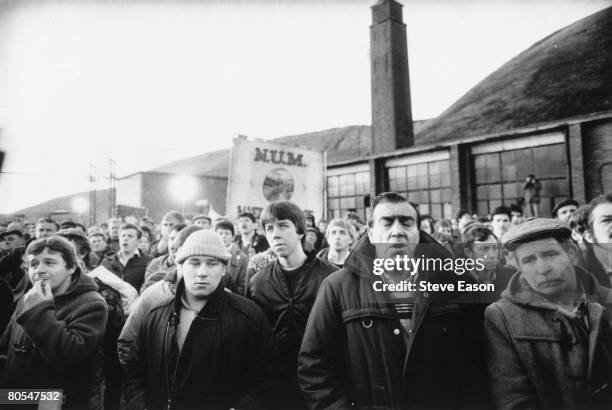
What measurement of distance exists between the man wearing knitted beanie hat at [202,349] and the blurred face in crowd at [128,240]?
7.42ft

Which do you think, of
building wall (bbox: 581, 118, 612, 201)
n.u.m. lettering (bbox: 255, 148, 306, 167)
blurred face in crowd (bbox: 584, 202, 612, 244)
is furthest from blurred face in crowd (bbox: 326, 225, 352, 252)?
building wall (bbox: 581, 118, 612, 201)

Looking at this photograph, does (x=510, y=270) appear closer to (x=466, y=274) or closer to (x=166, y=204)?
(x=466, y=274)

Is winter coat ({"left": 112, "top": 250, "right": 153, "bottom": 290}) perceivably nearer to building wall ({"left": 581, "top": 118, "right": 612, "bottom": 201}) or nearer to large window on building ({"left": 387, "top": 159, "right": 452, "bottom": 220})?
building wall ({"left": 581, "top": 118, "right": 612, "bottom": 201})

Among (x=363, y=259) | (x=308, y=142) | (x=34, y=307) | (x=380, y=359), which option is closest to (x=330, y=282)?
(x=363, y=259)

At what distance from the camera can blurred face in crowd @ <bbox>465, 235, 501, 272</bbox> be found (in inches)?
69.3

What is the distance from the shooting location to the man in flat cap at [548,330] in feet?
4.79

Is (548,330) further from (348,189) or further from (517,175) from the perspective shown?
(348,189)

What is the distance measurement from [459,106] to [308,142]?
1438 centimetres

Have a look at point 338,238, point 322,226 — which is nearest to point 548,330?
point 338,238

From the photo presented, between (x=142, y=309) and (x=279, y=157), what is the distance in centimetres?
400

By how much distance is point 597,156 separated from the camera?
9188 millimetres

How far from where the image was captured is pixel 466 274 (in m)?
1.77

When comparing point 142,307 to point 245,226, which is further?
point 245,226

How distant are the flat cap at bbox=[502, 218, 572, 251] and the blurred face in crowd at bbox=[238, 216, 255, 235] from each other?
3.46 metres
